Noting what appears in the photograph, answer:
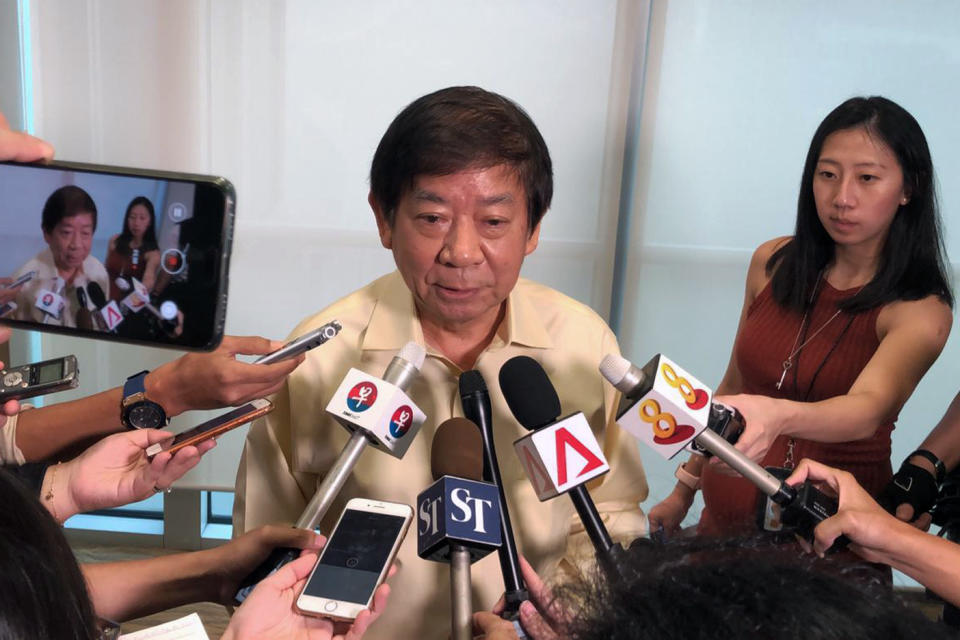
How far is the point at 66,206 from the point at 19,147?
68mm

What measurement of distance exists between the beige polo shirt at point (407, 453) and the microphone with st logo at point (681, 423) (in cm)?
31

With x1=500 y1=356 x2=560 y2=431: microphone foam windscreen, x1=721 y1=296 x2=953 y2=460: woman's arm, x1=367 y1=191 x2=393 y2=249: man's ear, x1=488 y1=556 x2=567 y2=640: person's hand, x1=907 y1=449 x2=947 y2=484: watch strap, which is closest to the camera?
x1=488 y1=556 x2=567 y2=640: person's hand

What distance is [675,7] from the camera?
2.32 m

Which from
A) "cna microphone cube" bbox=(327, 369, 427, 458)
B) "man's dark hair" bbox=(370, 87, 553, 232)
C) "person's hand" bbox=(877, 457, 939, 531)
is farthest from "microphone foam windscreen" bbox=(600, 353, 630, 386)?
"person's hand" bbox=(877, 457, 939, 531)

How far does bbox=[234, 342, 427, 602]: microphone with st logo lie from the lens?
0.82 m

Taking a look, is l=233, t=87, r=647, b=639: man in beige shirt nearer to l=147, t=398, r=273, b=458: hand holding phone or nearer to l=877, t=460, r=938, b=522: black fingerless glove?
l=147, t=398, r=273, b=458: hand holding phone

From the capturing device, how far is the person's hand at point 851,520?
0.87m

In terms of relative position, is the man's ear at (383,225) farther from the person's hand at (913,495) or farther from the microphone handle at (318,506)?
the person's hand at (913,495)

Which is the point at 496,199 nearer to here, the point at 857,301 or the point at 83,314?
the point at 83,314

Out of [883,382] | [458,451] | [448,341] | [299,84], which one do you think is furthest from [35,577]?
[299,84]

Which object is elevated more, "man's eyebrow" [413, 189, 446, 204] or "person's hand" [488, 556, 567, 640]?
"man's eyebrow" [413, 189, 446, 204]

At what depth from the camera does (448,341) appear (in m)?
1.21

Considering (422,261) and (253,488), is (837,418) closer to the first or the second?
(422,261)

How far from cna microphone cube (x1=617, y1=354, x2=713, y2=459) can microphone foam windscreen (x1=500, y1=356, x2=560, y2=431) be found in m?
0.08
